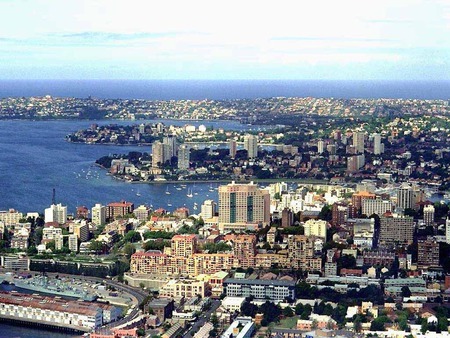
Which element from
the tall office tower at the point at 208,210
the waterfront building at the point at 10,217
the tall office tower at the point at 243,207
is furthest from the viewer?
the tall office tower at the point at 208,210

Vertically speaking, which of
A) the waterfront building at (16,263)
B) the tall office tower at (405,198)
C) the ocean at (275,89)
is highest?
the ocean at (275,89)

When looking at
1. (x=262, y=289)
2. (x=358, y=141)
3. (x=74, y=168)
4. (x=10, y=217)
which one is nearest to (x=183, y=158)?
(x=74, y=168)

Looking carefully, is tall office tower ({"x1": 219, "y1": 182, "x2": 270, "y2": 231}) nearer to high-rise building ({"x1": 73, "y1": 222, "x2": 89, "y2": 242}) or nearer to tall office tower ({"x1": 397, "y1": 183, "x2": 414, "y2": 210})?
high-rise building ({"x1": 73, "y1": 222, "x2": 89, "y2": 242})

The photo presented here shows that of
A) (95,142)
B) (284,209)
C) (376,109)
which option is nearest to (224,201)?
(284,209)

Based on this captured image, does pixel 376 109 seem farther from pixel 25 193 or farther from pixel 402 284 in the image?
pixel 402 284

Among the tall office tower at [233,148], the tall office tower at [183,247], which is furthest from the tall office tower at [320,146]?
the tall office tower at [183,247]

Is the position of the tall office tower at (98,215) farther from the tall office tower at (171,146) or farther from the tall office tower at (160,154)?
the tall office tower at (171,146)
